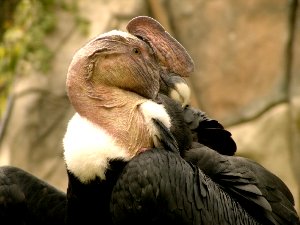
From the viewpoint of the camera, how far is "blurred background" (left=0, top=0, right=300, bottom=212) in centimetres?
792

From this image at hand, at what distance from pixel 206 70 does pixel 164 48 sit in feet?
14.2

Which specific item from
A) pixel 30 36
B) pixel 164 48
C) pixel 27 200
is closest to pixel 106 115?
pixel 164 48

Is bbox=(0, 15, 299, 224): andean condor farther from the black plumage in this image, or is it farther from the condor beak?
the black plumage

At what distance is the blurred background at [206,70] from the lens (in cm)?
792

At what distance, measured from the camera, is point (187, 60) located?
4.20 metres

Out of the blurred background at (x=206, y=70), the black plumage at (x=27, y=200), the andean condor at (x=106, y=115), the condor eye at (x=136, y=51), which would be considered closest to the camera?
the andean condor at (x=106, y=115)

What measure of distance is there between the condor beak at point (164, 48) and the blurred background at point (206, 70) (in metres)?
3.73

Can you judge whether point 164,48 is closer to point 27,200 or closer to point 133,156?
point 133,156

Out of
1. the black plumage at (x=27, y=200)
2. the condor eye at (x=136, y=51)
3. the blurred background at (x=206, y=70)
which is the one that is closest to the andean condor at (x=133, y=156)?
the condor eye at (x=136, y=51)

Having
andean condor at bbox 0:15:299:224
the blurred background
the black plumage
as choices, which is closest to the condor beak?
andean condor at bbox 0:15:299:224

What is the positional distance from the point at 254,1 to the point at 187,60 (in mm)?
4211

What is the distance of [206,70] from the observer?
8508 mm

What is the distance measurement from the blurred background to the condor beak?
3.73m

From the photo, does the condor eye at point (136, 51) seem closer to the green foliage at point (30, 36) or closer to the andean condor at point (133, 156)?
the andean condor at point (133, 156)
